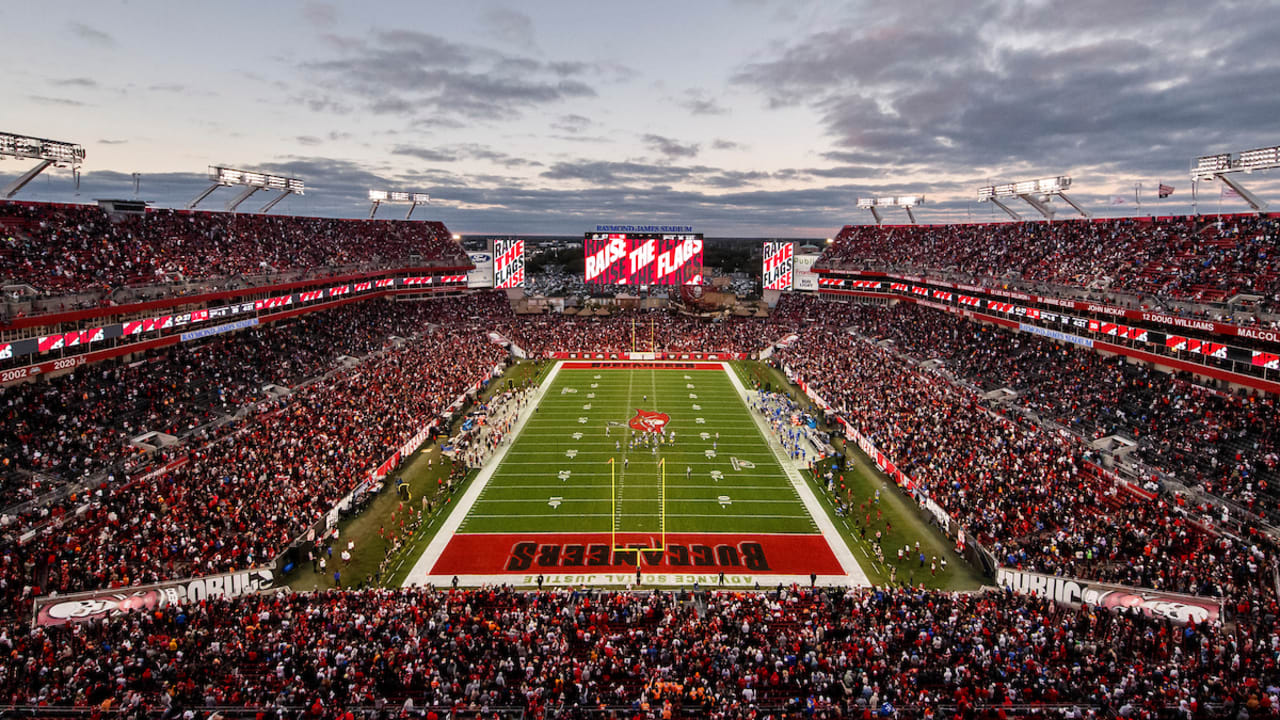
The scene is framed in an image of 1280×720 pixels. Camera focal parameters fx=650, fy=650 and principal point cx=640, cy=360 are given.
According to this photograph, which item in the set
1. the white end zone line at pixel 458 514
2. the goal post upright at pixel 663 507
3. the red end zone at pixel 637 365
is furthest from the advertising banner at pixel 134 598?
the red end zone at pixel 637 365

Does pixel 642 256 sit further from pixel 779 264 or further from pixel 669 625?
pixel 669 625

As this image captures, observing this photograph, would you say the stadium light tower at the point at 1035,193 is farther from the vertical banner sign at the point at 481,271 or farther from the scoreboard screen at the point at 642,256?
the vertical banner sign at the point at 481,271

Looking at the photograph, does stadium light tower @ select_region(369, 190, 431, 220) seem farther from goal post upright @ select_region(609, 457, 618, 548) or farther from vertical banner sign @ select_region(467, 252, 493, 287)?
goal post upright @ select_region(609, 457, 618, 548)

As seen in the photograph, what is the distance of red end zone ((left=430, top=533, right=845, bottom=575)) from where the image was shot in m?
21.0

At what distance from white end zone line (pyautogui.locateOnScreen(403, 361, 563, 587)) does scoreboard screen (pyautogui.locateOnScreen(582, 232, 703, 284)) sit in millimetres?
29760

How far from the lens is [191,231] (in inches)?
1582

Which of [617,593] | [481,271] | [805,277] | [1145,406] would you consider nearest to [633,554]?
[617,593]

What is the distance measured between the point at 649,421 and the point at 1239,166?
110 feet

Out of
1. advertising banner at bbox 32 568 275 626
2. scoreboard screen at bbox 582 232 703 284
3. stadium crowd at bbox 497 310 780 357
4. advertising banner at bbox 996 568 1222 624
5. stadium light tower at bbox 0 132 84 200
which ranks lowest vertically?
advertising banner at bbox 996 568 1222 624

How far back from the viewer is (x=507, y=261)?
233 ft

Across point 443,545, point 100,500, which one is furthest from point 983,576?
point 100,500

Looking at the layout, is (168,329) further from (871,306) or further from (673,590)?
(871,306)

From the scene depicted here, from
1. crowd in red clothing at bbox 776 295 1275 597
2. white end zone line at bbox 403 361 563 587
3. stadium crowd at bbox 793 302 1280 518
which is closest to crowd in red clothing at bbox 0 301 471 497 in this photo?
white end zone line at bbox 403 361 563 587

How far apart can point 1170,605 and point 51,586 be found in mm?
28872
